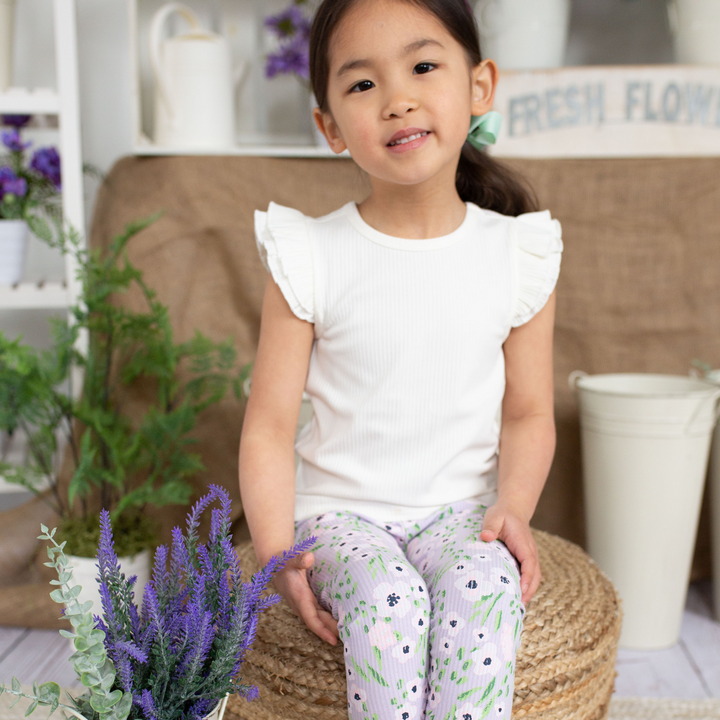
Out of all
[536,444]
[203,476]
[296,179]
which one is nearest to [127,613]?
[536,444]

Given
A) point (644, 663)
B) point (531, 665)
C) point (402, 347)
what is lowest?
point (644, 663)

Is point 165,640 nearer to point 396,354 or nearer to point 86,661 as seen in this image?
point 86,661

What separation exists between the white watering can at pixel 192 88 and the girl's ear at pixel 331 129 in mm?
799

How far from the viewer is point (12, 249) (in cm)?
154

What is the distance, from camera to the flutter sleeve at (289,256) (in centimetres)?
92

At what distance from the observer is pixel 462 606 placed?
72 cm

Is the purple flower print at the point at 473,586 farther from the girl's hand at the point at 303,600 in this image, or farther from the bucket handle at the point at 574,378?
the bucket handle at the point at 574,378

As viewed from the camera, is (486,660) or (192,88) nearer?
(486,660)

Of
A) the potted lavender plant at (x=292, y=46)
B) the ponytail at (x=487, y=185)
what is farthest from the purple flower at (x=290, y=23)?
the ponytail at (x=487, y=185)

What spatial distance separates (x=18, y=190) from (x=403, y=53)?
0.99 metres

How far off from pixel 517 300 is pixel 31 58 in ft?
4.78

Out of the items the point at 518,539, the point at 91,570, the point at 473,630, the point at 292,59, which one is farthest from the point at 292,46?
the point at 473,630

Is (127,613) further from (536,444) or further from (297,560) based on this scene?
(536,444)

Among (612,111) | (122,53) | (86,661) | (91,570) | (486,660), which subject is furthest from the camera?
(122,53)
